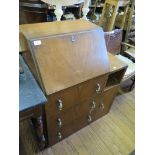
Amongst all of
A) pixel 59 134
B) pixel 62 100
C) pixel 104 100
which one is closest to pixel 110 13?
pixel 104 100

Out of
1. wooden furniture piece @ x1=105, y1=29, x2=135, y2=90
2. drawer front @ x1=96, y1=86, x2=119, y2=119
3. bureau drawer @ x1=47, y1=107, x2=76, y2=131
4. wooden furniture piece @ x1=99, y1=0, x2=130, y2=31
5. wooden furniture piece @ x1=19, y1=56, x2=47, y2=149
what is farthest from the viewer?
wooden furniture piece @ x1=99, y1=0, x2=130, y2=31

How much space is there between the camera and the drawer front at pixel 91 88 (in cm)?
131

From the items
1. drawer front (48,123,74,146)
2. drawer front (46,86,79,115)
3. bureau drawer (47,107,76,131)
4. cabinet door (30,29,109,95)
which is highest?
cabinet door (30,29,109,95)

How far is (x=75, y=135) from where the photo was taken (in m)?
1.66

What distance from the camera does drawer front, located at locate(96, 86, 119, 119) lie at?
1590 mm

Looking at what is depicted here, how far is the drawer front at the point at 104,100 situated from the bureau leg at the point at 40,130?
57 cm

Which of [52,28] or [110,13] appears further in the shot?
[110,13]

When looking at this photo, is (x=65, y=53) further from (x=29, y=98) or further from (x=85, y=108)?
(x=85, y=108)

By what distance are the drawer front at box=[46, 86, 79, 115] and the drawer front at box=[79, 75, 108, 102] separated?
6 centimetres

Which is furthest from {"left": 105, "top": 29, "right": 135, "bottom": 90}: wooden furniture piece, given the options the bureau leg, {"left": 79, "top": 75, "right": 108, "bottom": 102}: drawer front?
the bureau leg

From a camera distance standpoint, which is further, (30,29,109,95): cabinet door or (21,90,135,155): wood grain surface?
(21,90,135,155): wood grain surface

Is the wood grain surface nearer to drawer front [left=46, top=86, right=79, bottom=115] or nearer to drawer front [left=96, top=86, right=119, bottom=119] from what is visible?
drawer front [left=96, top=86, right=119, bottom=119]

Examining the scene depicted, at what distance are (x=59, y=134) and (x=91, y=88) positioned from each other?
1.70 ft

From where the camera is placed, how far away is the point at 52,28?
125 cm
